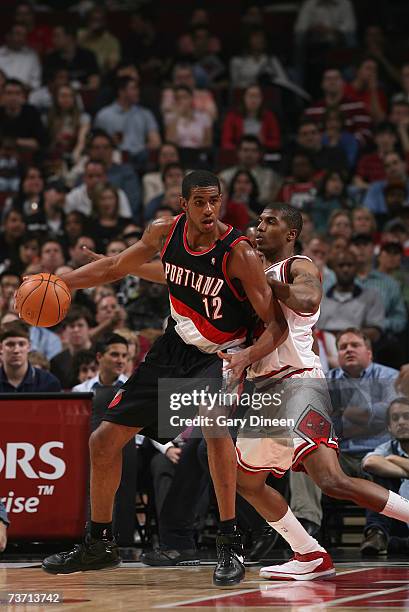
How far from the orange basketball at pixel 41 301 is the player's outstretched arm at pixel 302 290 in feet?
3.71

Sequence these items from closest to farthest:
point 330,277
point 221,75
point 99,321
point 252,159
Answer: point 99,321, point 330,277, point 252,159, point 221,75

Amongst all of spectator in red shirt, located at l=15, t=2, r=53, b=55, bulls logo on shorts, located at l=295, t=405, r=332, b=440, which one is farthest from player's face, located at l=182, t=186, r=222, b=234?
spectator in red shirt, located at l=15, t=2, r=53, b=55

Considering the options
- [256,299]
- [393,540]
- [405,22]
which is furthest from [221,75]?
[256,299]

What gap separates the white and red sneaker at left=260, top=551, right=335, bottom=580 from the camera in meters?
6.32

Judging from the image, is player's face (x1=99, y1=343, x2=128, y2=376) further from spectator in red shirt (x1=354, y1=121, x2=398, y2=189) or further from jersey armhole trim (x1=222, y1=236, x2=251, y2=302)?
spectator in red shirt (x1=354, y1=121, x2=398, y2=189)

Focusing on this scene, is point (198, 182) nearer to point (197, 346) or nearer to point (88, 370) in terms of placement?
point (197, 346)

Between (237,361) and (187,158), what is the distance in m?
8.39

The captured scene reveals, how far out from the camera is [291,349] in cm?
619

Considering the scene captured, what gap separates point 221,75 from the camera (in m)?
16.6

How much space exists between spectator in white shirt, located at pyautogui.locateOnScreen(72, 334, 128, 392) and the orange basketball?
227 cm

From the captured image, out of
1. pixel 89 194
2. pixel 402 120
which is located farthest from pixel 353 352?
pixel 402 120

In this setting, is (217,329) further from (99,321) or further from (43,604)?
(99,321)

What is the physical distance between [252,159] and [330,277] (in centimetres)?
308

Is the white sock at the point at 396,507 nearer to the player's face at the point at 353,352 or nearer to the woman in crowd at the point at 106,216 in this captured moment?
the player's face at the point at 353,352
